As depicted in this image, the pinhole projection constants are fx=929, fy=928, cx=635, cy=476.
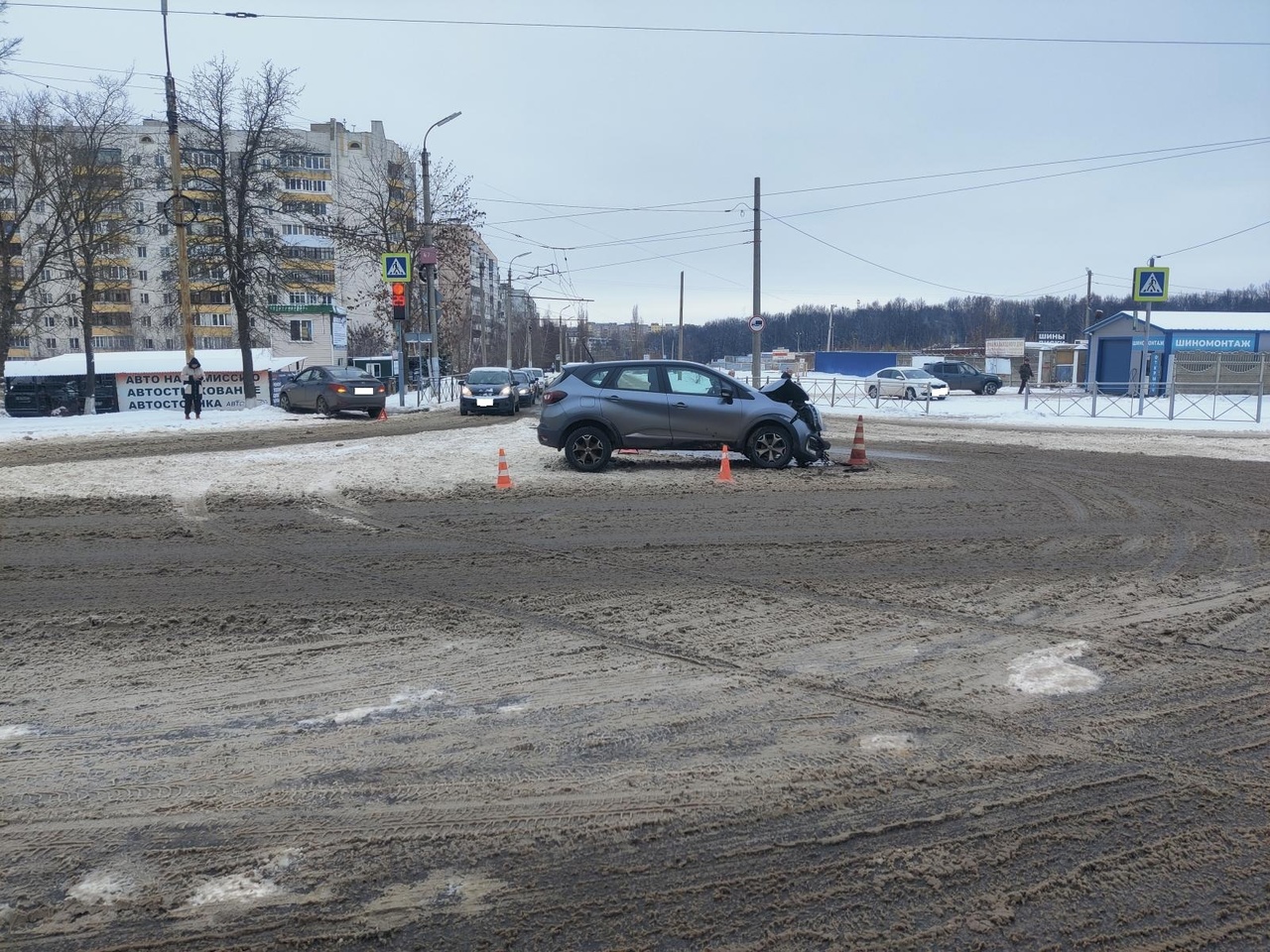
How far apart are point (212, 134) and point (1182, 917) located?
123ft

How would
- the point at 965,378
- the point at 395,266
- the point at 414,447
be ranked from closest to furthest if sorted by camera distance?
the point at 414,447 < the point at 395,266 < the point at 965,378

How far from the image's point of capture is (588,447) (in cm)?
1377

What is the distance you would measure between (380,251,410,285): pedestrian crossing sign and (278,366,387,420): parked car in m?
3.15

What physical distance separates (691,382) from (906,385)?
29.0m

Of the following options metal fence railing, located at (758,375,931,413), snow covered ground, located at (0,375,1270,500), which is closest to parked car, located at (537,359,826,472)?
snow covered ground, located at (0,375,1270,500)

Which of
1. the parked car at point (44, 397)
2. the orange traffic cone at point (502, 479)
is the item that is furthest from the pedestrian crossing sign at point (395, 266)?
the orange traffic cone at point (502, 479)

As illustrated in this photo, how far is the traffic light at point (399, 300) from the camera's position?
29344mm

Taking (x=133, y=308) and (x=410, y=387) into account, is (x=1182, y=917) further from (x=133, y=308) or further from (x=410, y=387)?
(x=133, y=308)

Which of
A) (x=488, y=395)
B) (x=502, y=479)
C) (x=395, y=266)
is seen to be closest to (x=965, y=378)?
(x=488, y=395)

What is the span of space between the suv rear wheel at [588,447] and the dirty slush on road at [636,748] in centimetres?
538

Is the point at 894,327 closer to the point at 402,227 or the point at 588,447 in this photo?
the point at 402,227

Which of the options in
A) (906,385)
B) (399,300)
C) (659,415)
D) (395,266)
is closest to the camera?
(659,415)

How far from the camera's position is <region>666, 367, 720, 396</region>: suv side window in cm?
1374

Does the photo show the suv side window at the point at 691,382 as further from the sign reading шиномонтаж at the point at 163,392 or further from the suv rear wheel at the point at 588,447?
the sign reading шиномонтаж at the point at 163,392
